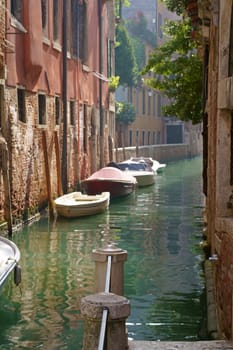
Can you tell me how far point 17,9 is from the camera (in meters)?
14.4

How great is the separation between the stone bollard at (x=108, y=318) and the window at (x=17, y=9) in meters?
10.7

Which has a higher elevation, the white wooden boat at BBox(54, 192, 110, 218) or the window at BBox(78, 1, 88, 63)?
the window at BBox(78, 1, 88, 63)

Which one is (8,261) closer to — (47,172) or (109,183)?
(47,172)

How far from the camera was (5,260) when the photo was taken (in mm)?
7902

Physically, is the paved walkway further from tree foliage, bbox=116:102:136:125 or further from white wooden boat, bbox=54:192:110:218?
tree foliage, bbox=116:102:136:125

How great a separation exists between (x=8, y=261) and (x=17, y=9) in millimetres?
7745

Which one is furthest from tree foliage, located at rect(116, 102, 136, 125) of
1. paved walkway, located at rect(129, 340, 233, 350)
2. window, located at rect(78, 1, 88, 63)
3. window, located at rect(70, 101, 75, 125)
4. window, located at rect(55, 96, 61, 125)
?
paved walkway, located at rect(129, 340, 233, 350)

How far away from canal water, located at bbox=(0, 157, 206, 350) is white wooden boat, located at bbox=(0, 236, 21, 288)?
0.41 meters

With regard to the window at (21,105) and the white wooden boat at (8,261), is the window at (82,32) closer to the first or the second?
the window at (21,105)

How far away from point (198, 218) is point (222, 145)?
1052cm

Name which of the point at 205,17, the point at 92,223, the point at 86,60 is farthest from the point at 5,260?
the point at 86,60

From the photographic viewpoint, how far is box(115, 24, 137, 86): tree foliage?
35.7m

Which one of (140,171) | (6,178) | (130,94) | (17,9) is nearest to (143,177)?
(140,171)

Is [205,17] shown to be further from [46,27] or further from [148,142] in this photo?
[148,142]
